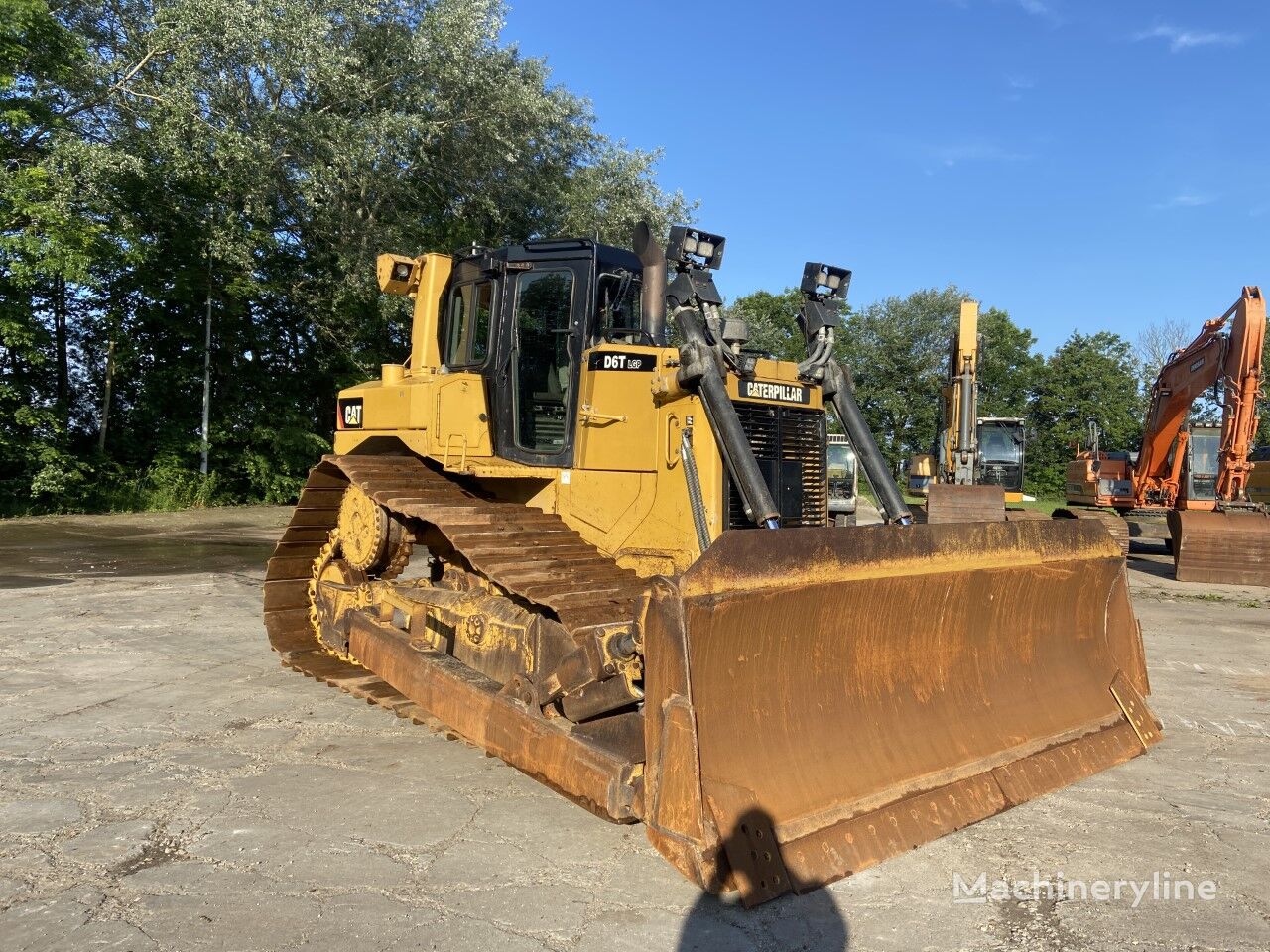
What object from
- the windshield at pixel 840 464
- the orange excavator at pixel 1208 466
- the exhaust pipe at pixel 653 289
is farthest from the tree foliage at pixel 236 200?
the exhaust pipe at pixel 653 289

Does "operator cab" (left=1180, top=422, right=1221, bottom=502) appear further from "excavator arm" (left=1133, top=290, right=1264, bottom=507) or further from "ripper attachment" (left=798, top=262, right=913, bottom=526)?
"ripper attachment" (left=798, top=262, right=913, bottom=526)

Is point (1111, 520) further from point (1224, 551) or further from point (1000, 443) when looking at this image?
point (1000, 443)

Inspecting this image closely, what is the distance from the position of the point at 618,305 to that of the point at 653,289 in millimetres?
399

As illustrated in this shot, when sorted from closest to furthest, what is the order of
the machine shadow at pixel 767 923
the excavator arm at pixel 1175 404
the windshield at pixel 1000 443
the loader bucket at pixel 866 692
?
the machine shadow at pixel 767 923 → the loader bucket at pixel 866 692 → the excavator arm at pixel 1175 404 → the windshield at pixel 1000 443

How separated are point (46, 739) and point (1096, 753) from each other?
5.52m

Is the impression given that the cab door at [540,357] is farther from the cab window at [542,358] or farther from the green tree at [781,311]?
the green tree at [781,311]

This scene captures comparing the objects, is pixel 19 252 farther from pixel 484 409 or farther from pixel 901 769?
pixel 901 769

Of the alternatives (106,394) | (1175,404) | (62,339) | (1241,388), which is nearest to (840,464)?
(1175,404)

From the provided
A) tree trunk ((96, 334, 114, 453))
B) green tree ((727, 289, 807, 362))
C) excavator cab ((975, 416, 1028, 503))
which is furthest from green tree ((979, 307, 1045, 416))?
tree trunk ((96, 334, 114, 453))

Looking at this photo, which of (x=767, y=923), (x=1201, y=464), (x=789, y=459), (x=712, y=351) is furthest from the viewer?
(x=1201, y=464)

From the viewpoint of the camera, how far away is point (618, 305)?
562 centimetres

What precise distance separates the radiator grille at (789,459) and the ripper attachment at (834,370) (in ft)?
0.60

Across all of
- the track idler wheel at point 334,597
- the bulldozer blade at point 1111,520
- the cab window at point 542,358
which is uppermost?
the cab window at point 542,358

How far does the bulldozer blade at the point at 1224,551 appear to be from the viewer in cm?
1327
